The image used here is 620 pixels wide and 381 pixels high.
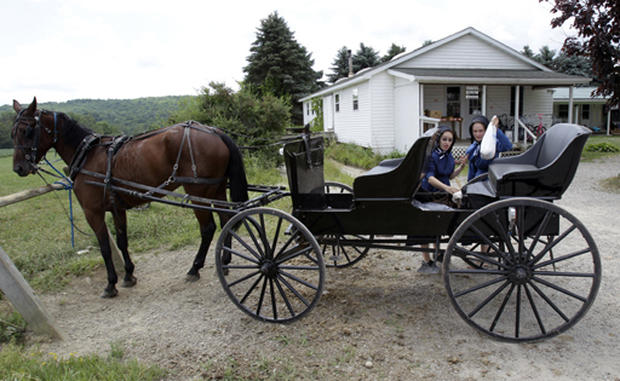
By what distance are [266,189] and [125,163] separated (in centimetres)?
164

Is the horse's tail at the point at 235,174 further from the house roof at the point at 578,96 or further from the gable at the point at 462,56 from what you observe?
the house roof at the point at 578,96

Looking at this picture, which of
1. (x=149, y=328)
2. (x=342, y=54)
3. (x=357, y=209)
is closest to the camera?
(x=357, y=209)

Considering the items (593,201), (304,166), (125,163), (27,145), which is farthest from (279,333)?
(593,201)

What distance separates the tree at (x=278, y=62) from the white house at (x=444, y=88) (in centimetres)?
1652

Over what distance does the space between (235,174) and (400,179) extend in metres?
2.01

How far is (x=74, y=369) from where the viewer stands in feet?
9.66

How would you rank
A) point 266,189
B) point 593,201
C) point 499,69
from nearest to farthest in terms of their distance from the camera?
point 266,189, point 593,201, point 499,69

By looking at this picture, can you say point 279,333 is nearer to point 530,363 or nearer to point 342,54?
point 530,363

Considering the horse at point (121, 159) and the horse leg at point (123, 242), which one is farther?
the horse leg at point (123, 242)

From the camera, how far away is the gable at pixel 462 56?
17.3 metres

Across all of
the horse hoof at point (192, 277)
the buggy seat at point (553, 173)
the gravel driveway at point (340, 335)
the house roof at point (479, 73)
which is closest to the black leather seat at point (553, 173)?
the buggy seat at point (553, 173)

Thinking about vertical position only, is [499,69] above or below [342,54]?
below

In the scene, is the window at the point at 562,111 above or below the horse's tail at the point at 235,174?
above

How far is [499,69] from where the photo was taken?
1773cm
